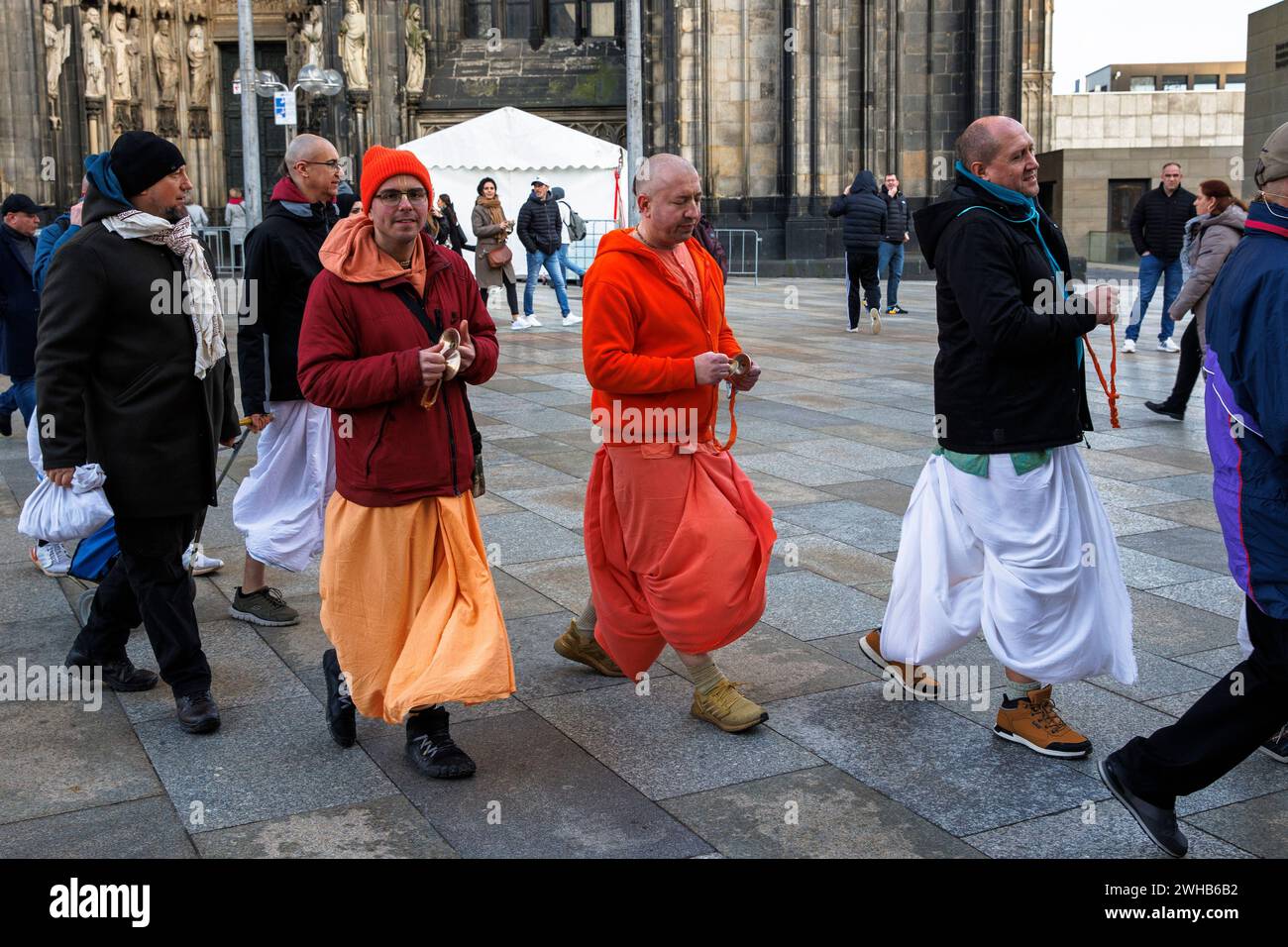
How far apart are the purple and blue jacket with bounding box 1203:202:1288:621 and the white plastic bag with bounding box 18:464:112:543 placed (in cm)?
347

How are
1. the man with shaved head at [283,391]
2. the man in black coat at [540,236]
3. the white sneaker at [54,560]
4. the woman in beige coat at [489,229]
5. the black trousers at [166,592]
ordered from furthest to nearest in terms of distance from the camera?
1. the man in black coat at [540,236]
2. the woman in beige coat at [489,229]
3. the white sneaker at [54,560]
4. the man with shaved head at [283,391]
5. the black trousers at [166,592]

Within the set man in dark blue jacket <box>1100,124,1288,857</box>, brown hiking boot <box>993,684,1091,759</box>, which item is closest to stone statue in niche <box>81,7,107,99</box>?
brown hiking boot <box>993,684,1091,759</box>

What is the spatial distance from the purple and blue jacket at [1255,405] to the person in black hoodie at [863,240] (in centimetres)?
1428

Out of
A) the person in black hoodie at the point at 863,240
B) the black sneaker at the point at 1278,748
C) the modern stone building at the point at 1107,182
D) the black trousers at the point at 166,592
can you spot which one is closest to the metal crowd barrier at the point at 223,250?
the person in black hoodie at the point at 863,240

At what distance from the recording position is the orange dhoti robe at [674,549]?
481cm

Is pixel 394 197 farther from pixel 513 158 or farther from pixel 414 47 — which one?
pixel 414 47

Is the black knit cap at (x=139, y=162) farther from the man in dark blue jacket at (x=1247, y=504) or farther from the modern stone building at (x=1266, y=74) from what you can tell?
the modern stone building at (x=1266, y=74)

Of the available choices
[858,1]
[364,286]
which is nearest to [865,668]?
[364,286]

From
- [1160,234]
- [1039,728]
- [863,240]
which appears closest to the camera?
[1039,728]

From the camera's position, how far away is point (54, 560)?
699 cm

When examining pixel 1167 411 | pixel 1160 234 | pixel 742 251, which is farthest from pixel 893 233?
pixel 742 251

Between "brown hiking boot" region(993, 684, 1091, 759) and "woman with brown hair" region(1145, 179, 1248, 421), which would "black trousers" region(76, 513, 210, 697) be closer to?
"brown hiking boot" region(993, 684, 1091, 759)

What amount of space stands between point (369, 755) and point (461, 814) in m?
0.61

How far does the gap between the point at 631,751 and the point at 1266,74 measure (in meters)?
17.7
